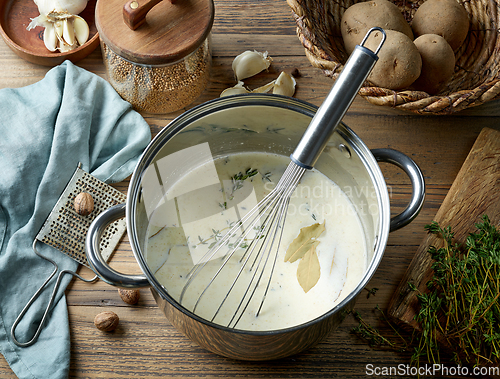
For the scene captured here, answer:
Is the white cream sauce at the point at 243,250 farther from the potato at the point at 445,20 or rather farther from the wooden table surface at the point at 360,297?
the potato at the point at 445,20

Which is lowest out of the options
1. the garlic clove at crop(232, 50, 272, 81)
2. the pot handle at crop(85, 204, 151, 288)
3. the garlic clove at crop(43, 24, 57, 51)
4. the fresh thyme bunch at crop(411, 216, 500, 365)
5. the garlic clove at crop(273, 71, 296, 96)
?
the fresh thyme bunch at crop(411, 216, 500, 365)

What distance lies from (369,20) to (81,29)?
0.48 metres

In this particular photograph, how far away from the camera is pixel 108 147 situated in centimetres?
76

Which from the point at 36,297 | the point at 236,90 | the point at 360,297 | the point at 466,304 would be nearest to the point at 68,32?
the point at 236,90

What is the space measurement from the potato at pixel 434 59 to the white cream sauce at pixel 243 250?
0.73 ft

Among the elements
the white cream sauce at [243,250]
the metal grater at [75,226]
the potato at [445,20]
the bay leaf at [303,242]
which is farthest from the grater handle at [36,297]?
the potato at [445,20]

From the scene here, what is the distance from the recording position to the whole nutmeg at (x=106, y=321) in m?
0.64

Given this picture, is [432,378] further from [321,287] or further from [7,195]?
[7,195]

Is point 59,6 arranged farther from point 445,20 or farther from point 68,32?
point 445,20

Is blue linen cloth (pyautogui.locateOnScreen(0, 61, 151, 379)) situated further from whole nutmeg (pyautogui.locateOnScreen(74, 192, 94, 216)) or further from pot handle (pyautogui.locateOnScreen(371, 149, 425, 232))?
pot handle (pyautogui.locateOnScreen(371, 149, 425, 232))

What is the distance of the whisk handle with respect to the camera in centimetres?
44

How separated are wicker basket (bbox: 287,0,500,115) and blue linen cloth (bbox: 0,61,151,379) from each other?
12.0 inches

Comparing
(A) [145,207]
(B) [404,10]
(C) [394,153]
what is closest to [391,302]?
(C) [394,153]

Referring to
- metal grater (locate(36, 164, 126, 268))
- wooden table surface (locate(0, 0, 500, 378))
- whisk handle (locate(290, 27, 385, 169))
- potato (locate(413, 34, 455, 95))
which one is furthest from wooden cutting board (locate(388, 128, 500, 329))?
metal grater (locate(36, 164, 126, 268))
